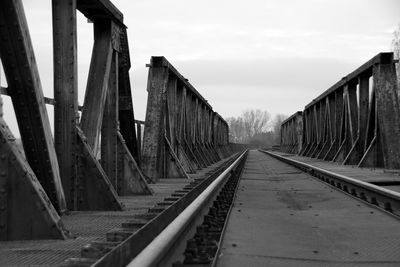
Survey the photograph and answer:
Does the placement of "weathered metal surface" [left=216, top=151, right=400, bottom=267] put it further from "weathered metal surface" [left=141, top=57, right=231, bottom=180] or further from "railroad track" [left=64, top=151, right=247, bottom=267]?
"weathered metal surface" [left=141, top=57, right=231, bottom=180]

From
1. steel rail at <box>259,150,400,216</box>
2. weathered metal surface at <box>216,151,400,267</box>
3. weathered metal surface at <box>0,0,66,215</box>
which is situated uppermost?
weathered metal surface at <box>0,0,66,215</box>

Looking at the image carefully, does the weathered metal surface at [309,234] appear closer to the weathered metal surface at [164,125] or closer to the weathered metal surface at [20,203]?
the weathered metal surface at [20,203]

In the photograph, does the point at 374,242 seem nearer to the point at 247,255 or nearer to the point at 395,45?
the point at 247,255

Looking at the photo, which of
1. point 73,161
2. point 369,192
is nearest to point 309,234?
point 73,161

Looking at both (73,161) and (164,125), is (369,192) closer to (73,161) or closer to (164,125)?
(73,161)

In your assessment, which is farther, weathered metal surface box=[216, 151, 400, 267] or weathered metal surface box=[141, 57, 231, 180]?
weathered metal surface box=[141, 57, 231, 180]

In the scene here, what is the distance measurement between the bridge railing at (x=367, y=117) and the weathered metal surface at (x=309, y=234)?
6560mm

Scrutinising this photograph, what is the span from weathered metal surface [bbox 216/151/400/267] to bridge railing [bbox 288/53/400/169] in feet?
21.5

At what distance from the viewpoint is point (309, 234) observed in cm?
682

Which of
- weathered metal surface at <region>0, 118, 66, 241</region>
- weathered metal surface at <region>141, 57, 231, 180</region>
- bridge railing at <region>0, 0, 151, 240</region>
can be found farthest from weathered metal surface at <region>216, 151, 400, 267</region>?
weathered metal surface at <region>141, 57, 231, 180</region>

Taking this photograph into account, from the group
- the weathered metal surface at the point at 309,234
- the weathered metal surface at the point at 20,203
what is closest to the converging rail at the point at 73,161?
the weathered metal surface at the point at 20,203

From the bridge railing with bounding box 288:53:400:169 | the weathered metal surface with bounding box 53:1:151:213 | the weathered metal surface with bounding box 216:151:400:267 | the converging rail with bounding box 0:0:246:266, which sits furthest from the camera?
the bridge railing with bounding box 288:53:400:169

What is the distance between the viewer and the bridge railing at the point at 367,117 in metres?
17.0

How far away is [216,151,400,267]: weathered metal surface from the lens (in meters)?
5.41
